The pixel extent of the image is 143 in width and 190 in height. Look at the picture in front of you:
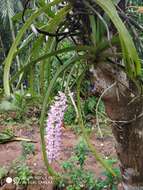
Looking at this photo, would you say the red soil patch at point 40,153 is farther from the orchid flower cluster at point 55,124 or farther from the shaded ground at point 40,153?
the orchid flower cluster at point 55,124

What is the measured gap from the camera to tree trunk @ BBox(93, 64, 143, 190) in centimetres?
84

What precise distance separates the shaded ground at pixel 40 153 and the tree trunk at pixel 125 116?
1290mm

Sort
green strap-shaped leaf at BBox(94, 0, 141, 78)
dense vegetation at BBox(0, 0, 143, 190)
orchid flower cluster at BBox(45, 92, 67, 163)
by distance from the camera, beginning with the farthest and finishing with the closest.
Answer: orchid flower cluster at BBox(45, 92, 67, 163) < dense vegetation at BBox(0, 0, 143, 190) < green strap-shaped leaf at BBox(94, 0, 141, 78)

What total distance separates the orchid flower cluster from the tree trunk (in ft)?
0.31

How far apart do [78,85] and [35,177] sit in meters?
1.51

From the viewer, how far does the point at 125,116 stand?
88 cm

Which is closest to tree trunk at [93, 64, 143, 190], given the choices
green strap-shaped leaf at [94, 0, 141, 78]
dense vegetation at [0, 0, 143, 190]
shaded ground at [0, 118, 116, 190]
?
dense vegetation at [0, 0, 143, 190]

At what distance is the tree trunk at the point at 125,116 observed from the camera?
84cm

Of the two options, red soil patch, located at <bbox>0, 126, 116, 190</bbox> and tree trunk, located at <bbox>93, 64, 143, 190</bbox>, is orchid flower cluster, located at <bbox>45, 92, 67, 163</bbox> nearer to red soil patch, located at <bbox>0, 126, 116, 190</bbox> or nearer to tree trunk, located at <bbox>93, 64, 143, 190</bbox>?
tree trunk, located at <bbox>93, 64, 143, 190</bbox>

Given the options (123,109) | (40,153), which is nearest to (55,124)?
(123,109)

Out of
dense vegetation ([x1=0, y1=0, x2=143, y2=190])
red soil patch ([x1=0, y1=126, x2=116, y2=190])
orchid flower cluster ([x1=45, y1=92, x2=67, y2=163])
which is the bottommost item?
red soil patch ([x1=0, y1=126, x2=116, y2=190])

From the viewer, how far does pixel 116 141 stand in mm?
932

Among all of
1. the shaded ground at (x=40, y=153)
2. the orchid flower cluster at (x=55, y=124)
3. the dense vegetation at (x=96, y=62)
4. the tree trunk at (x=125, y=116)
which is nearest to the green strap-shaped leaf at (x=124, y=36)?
the dense vegetation at (x=96, y=62)

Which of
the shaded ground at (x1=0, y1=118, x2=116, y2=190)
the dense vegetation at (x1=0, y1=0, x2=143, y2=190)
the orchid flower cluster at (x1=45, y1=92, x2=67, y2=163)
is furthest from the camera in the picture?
the shaded ground at (x1=0, y1=118, x2=116, y2=190)
